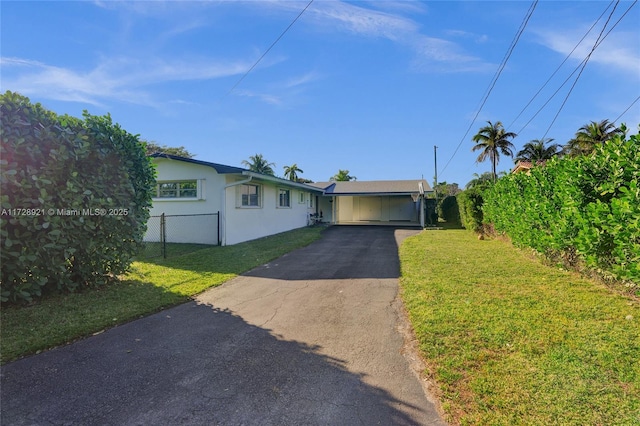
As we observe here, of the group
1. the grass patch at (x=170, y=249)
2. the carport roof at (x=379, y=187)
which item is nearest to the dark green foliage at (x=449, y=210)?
the carport roof at (x=379, y=187)

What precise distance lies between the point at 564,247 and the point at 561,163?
5.68 feet

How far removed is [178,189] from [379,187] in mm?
16075

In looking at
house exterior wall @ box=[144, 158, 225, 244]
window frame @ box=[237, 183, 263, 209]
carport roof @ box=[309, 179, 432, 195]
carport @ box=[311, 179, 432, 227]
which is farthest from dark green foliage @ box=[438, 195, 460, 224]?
house exterior wall @ box=[144, 158, 225, 244]

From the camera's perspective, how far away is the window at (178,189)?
1198 cm

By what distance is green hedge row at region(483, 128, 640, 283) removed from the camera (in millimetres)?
3979

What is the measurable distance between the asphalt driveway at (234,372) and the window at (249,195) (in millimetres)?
7883

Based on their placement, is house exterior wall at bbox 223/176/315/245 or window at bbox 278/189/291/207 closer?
house exterior wall at bbox 223/176/315/245

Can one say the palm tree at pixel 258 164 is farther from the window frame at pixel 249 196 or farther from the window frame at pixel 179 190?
the window frame at pixel 179 190

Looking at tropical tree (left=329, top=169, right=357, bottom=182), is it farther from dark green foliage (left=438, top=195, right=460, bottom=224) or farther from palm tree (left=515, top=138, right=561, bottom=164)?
dark green foliage (left=438, top=195, right=460, bottom=224)

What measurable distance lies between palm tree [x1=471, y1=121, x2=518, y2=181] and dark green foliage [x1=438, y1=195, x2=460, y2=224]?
27.7 feet

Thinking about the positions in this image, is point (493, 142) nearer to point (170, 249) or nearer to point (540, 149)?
point (540, 149)

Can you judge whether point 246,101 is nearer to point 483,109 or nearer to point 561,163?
point 561,163

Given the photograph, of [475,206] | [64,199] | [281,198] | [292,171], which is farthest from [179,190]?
[292,171]

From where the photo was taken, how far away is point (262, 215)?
1412 centimetres
